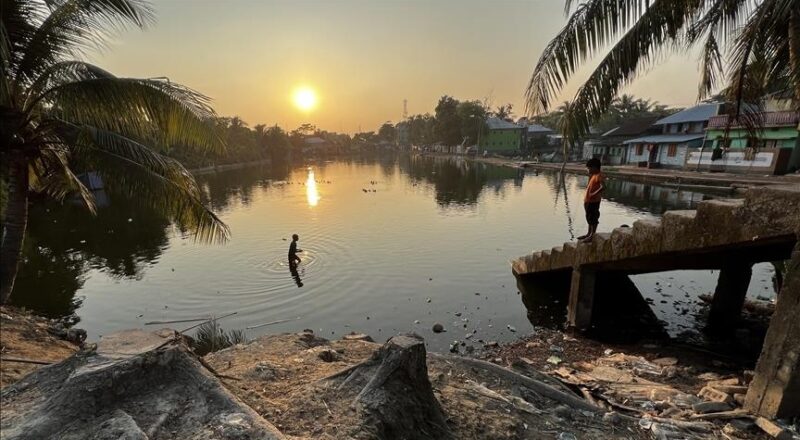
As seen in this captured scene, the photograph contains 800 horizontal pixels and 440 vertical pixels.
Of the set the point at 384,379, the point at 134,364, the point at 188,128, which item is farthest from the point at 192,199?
the point at 384,379

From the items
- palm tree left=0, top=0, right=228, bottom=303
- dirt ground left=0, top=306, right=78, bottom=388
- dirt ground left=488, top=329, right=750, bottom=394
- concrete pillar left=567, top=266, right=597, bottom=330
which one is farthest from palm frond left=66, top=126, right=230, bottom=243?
concrete pillar left=567, top=266, right=597, bottom=330

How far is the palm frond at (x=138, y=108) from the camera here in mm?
6156

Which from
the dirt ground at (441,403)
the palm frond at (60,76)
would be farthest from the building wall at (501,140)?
the palm frond at (60,76)

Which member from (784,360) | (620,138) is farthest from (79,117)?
(620,138)

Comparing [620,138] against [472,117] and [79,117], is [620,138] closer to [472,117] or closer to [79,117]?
[472,117]

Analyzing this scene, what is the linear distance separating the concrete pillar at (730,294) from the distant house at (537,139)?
71370 mm

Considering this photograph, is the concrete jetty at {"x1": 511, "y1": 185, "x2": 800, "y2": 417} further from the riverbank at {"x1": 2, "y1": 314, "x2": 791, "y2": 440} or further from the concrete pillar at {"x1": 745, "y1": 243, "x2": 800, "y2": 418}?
the riverbank at {"x1": 2, "y1": 314, "x2": 791, "y2": 440}

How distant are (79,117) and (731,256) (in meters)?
14.1

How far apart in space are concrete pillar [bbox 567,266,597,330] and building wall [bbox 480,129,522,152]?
253ft

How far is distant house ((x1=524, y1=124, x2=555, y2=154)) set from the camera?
78375 mm

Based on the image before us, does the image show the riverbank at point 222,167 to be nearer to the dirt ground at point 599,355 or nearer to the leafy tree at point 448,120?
the leafy tree at point 448,120

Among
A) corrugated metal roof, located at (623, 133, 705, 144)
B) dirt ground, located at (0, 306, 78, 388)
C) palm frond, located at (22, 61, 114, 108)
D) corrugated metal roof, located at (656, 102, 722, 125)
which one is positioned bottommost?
dirt ground, located at (0, 306, 78, 388)

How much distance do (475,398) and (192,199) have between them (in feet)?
21.5

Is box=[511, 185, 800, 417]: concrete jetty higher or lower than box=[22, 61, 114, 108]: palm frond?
lower
